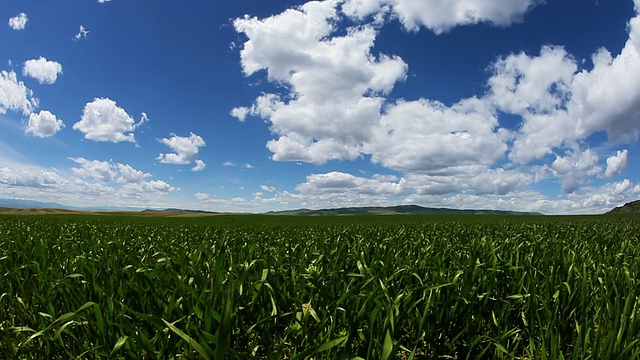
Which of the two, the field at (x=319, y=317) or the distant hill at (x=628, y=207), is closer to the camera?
the field at (x=319, y=317)

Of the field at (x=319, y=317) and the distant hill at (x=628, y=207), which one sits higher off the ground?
the distant hill at (x=628, y=207)

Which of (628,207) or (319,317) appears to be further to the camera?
(628,207)

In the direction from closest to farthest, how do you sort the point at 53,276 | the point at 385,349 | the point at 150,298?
the point at 385,349 → the point at 150,298 → the point at 53,276

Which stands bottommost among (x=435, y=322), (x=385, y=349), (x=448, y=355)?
(x=448, y=355)

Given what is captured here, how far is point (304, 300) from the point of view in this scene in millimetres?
3484

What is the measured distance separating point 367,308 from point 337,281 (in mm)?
1039

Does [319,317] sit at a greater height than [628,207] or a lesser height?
lesser

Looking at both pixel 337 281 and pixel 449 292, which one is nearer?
pixel 449 292

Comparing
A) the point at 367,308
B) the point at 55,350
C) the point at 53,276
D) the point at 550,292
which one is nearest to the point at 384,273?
the point at 367,308

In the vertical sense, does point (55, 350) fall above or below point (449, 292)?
below

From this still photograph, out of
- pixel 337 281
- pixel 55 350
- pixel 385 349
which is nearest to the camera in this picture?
pixel 385 349

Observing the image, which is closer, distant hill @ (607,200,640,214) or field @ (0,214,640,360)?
field @ (0,214,640,360)

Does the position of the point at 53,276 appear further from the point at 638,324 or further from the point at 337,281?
the point at 638,324

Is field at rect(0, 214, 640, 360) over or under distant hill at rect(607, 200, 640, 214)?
under
